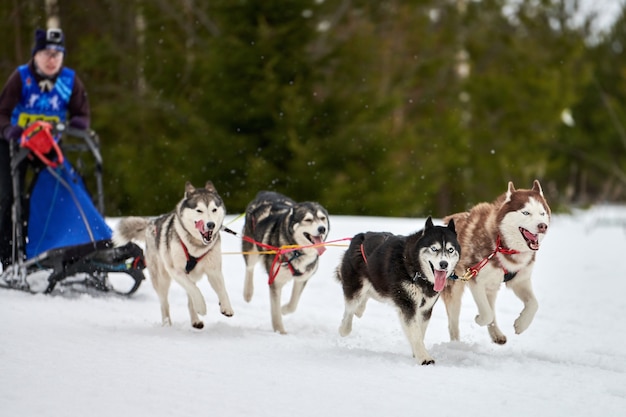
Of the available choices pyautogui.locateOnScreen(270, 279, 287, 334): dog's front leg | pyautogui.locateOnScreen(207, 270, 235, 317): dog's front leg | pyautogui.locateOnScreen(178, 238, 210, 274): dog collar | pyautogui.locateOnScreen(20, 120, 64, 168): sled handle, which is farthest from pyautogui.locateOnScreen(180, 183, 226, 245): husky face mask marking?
pyautogui.locateOnScreen(20, 120, 64, 168): sled handle

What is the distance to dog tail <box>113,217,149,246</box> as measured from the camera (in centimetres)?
593

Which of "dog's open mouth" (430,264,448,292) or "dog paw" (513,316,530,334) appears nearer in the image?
"dog's open mouth" (430,264,448,292)

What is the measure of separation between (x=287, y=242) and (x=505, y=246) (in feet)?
4.96

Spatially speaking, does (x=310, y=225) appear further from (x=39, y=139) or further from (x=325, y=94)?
(x=325, y=94)

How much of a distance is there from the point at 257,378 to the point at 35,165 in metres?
3.47

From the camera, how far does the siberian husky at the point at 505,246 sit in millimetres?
4535

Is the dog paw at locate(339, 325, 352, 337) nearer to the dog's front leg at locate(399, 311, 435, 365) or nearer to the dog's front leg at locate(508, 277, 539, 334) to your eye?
the dog's front leg at locate(399, 311, 435, 365)

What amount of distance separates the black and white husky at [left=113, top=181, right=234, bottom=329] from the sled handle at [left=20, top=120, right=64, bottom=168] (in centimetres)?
131

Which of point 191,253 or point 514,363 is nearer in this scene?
point 514,363

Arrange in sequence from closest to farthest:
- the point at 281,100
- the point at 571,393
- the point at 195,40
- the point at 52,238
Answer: the point at 571,393 → the point at 52,238 → the point at 281,100 → the point at 195,40

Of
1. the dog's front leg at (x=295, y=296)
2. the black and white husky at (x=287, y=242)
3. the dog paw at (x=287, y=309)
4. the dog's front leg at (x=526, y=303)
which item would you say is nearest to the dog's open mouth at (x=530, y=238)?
the dog's front leg at (x=526, y=303)

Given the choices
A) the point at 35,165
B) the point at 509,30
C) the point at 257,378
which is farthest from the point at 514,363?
the point at 509,30

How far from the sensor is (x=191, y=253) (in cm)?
515

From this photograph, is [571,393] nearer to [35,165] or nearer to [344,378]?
[344,378]
